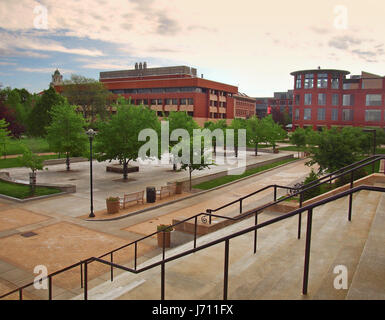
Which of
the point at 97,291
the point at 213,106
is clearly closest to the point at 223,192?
the point at 97,291

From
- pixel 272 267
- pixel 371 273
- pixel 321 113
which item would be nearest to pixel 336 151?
pixel 272 267

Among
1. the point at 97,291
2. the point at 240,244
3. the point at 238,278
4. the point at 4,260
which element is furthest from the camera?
the point at 4,260

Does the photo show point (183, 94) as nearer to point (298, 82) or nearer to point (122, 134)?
point (298, 82)

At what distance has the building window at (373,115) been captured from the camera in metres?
79.2

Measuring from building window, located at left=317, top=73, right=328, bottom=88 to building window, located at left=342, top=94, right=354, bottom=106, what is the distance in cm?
539

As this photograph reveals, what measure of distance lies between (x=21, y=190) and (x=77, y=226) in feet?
29.5

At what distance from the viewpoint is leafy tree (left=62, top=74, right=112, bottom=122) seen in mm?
72312

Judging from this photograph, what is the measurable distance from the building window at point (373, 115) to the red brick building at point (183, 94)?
33250mm

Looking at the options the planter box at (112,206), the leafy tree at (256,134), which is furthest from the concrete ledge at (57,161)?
the leafy tree at (256,134)

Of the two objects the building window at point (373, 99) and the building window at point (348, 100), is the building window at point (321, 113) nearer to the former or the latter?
the building window at point (348, 100)

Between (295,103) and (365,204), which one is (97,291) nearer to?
(365,204)

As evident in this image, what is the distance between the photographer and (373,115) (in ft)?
262

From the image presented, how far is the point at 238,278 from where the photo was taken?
6.14 meters
